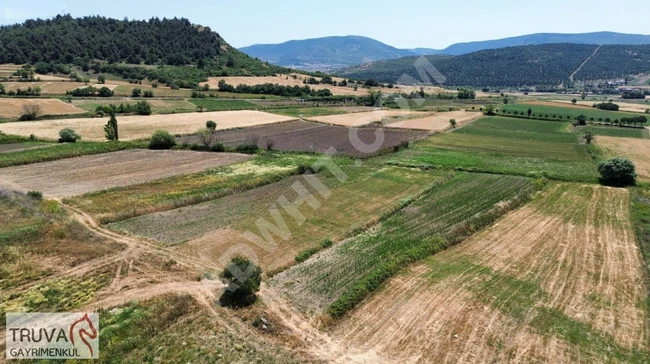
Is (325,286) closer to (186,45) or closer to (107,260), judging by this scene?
(107,260)

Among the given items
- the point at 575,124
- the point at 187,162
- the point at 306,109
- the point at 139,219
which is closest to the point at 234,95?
the point at 306,109

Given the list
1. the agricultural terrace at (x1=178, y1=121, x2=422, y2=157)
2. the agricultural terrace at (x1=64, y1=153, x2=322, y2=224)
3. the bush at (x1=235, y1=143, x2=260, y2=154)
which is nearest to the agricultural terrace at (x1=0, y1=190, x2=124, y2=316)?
the agricultural terrace at (x1=64, y1=153, x2=322, y2=224)

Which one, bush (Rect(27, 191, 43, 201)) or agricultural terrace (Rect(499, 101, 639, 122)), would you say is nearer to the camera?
bush (Rect(27, 191, 43, 201))

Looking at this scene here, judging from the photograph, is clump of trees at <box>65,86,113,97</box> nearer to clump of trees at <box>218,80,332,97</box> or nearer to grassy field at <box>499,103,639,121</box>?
clump of trees at <box>218,80,332,97</box>

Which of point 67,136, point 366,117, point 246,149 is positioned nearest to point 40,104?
point 67,136

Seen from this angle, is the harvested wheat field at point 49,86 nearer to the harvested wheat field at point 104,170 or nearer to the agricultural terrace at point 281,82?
the agricultural terrace at point 281,82
